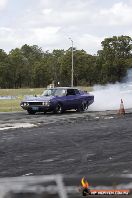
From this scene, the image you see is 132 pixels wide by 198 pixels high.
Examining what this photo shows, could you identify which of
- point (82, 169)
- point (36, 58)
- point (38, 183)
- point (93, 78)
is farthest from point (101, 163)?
point (36, 58)

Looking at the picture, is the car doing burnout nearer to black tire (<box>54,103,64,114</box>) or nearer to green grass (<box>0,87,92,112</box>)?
black tire (<box>54,103,64,114</box>)

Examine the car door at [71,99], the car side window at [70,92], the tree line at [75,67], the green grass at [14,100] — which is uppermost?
the tree line at [75,67]

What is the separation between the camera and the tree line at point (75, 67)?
99.3m

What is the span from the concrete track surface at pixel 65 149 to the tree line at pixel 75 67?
7916 cm

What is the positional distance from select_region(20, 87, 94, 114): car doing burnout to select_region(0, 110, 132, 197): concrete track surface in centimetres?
446

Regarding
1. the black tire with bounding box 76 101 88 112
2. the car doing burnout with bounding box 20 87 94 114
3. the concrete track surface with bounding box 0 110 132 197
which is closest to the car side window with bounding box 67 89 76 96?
the car doing burnout with bounding box 20 87 94 114

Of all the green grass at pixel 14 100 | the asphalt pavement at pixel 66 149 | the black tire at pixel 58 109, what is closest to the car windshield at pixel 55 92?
the black tire at pixel 58 109

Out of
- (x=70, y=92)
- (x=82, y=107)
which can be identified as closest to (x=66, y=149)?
(x=70, y=92)

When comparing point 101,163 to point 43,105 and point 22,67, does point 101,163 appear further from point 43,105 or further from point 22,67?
point 22,67

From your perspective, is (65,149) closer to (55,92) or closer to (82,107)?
(55,92)

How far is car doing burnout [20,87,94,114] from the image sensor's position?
22.5 m

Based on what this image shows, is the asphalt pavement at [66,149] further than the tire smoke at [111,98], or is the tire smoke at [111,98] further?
the tire smoke at [111,98]

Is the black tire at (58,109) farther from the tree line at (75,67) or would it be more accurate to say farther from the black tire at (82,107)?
the tree line at (75,67)

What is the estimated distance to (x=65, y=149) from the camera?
36.1 ft
